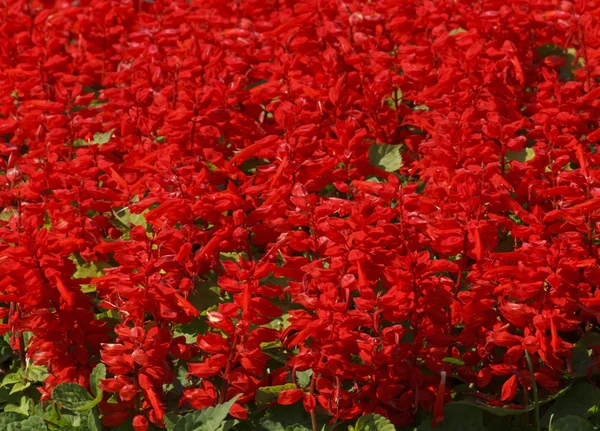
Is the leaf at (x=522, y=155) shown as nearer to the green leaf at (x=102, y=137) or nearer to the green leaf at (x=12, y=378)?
the green leaf at (x=102, y=137)

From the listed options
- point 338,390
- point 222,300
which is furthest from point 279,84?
point 338,390

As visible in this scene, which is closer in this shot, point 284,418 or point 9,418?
point 284,418

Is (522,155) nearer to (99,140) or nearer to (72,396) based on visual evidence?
(99,140)

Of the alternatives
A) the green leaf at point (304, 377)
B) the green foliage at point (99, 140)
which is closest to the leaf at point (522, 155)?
A: the green leaf at point (304, 377)

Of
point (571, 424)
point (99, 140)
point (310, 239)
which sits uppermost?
point (310, 239)

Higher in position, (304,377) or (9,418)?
(304,377)

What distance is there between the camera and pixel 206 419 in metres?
3.22

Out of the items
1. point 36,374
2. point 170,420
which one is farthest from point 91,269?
point 170,420

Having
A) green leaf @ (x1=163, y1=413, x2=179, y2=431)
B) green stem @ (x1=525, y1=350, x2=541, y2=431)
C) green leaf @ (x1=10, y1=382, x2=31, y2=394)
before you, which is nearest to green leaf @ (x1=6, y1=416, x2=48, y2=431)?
green leaf @ (x1=10, y1=382, x2=31, y2=394)

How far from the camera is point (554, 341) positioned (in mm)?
3098

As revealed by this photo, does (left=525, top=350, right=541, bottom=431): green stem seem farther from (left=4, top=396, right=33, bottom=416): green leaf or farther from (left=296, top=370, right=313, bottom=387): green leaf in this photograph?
(left=4, top=396, right=33, bottom=416): green leaf

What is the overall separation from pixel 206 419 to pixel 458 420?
3.02ft

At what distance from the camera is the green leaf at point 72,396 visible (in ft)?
10.8

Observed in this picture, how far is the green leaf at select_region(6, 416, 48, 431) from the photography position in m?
3.48
